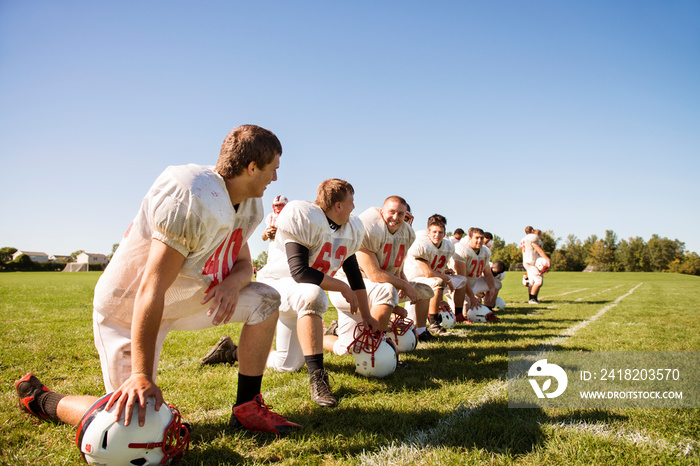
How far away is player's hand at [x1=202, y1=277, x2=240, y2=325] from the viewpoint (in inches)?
97.0

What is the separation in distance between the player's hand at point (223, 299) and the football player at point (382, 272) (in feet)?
6.47

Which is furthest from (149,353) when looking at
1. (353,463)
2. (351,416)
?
(351,416)

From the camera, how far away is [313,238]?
377 centimetres

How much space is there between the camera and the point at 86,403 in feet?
8.15

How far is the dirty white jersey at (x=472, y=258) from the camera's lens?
863cm

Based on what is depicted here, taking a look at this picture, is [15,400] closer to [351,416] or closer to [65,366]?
[65,366]

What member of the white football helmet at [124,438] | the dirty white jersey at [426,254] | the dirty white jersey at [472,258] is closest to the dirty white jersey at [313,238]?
the white football helmet at [124,438]

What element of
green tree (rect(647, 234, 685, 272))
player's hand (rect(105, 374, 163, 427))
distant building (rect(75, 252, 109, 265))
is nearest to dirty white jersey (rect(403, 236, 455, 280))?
player's hand (rect(105, 374, 163, 427))

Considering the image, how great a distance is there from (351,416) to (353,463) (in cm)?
66

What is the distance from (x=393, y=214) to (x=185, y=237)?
3.17m

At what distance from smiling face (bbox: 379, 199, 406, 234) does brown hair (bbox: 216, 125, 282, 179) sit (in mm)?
2661

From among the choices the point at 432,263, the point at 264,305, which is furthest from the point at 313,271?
the point at 432,263

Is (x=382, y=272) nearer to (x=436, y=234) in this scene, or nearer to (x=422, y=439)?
(x=436, y=234)

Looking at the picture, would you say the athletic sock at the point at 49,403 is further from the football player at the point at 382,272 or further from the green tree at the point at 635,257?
the green tree at the point at 635,257
